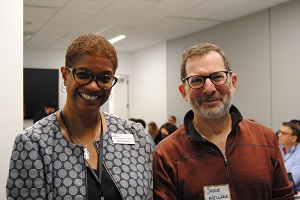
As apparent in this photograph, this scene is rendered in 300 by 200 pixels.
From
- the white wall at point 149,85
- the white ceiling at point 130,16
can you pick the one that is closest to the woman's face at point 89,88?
the white ceiling at point 130,16

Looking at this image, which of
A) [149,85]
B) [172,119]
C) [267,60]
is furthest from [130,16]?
[149,85]

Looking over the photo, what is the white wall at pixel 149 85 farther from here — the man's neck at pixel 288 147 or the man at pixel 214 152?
the man at pixel 214 152

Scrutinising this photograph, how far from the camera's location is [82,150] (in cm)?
152

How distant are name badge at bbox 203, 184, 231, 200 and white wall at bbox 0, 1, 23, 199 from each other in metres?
1.93

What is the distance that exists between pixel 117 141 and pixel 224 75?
1.91ft

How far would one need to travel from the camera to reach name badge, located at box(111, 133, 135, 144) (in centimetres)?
164

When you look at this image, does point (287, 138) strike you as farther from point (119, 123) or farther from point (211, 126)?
point (119, 123)

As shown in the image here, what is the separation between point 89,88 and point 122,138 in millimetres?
302

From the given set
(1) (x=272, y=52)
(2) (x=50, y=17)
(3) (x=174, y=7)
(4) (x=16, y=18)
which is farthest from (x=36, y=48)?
(4) (x=16, y=18)

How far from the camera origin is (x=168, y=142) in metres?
1.83

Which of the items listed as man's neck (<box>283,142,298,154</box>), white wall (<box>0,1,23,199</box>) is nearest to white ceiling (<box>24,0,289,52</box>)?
man's neck (<box>283,142,298,154</box>)

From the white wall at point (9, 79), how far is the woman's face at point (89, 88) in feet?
5.79

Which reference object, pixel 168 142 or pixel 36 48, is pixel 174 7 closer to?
pixel 168 142

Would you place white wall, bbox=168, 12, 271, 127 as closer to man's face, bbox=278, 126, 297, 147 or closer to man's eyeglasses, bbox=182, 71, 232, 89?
man's face, bbox=278, 126, 297, 147
